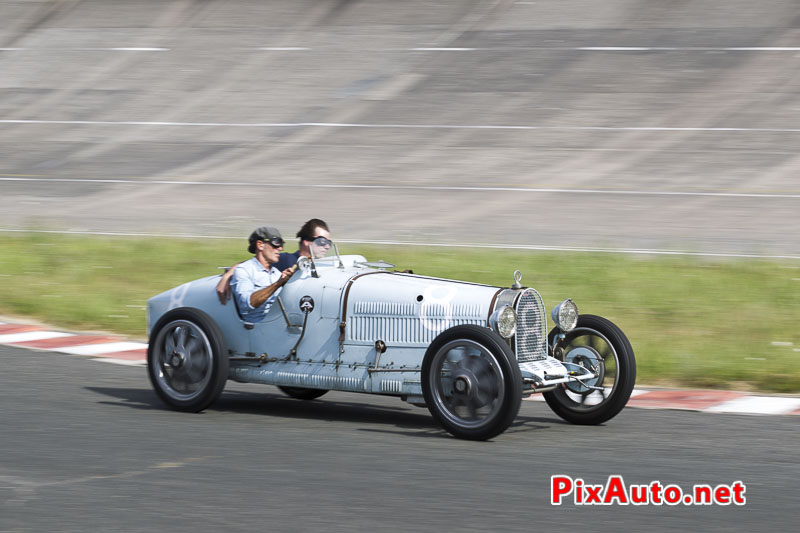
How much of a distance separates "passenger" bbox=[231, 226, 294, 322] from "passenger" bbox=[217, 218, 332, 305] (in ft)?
0.22

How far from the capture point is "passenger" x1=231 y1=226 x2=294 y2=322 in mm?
7969

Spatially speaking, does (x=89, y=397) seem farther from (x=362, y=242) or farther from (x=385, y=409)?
(x=362, y=242)

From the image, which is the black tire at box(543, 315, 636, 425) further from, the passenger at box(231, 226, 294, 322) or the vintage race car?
the passenger at box(231, 226, 294, 322)

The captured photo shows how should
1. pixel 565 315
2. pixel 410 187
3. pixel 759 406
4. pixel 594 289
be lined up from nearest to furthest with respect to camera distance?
pixel 565 315 < pixel 759 406 < pixel 594 289 < pixel 410 187

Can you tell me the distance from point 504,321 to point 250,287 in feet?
6.50

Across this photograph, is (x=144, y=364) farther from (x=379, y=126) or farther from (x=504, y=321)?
(x=379, y=126)

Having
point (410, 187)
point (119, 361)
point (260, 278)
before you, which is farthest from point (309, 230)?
point (410, 187)

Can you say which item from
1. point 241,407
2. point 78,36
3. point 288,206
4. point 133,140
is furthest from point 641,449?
point 78,36

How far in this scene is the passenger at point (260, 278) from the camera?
7969mm

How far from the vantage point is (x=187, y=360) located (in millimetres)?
7973

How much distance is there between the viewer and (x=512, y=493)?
579 centimetres

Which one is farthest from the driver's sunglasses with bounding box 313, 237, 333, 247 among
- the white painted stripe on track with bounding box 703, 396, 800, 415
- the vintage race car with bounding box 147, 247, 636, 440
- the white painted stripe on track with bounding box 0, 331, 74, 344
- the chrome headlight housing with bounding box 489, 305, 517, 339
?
the white painted stripe on track with bounding box 0, 331, 74, 344

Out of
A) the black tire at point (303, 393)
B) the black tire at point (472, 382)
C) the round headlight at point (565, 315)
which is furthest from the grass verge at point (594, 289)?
the black tire at point (472, 382)

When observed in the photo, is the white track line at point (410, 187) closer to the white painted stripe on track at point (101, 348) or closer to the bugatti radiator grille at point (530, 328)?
the white painted stripe on track at point (101, 348)
